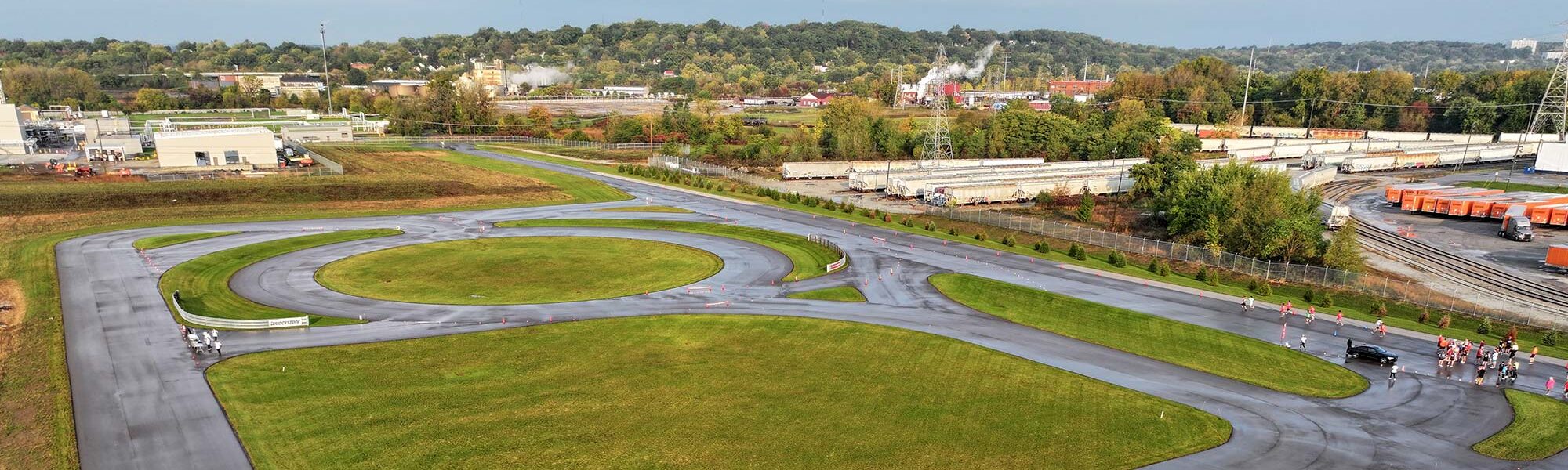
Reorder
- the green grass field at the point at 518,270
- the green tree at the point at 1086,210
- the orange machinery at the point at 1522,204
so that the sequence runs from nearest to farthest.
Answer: the green grass field at the point at 518,270, the orange machinery at the point at 1522,204, the green tree at the point at 1086,210

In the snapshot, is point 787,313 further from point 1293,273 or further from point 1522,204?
point 1522,204

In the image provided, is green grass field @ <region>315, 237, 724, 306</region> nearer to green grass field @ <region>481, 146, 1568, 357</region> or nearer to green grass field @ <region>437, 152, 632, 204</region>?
green grass field @ <region>481, 146, 1568, 357</region>

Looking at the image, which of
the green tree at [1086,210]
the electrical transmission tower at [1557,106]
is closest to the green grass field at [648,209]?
the green tree at [1086,210]

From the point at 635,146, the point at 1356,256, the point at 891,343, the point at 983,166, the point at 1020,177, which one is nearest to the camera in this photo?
the point at 891,343

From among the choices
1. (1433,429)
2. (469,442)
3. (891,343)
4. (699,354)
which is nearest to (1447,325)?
(1433,429)

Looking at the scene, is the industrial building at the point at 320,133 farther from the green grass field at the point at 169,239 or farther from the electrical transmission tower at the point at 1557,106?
the electrical transmission tower at the point at 1557,106

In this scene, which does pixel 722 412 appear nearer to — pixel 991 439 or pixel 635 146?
pixel 991 439
